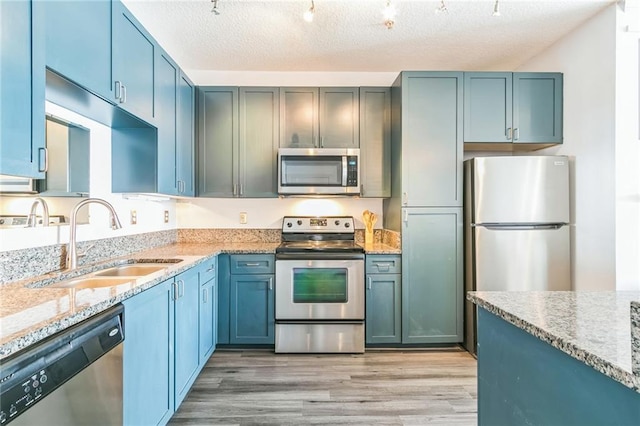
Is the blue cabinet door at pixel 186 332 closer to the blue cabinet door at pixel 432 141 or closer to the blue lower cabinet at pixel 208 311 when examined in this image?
the blue lower cabinet at pixel 208 311

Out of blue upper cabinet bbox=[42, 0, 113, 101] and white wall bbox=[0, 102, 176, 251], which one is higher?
blue upper cabinet bbox=[42, 0, 113, 101]

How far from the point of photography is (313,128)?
329 cm

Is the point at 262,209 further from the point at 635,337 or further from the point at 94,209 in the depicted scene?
the point at 635,337

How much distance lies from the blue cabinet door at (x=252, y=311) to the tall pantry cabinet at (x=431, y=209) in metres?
1.16

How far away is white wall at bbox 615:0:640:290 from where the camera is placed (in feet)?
7.70

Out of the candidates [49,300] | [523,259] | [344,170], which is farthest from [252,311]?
[523,259]

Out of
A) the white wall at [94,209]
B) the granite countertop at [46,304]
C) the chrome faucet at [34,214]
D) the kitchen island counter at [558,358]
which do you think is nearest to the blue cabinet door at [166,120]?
the white wall at [94,209]

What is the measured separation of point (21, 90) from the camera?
1236mm

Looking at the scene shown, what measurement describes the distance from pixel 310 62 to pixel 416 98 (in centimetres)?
108

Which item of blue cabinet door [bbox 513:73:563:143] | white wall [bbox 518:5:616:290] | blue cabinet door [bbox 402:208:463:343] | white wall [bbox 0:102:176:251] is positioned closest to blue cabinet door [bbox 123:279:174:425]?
white wall [bbox 0:102:176:251]

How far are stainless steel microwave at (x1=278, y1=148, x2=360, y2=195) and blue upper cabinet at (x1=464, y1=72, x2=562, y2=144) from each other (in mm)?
1028

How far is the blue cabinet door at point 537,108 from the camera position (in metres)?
2.96

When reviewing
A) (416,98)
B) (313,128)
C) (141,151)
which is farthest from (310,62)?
(141,151)

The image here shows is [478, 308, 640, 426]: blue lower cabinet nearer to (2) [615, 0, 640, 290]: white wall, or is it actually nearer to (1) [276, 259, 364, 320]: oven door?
(1) [276, 259, 364, 320]: oven door
